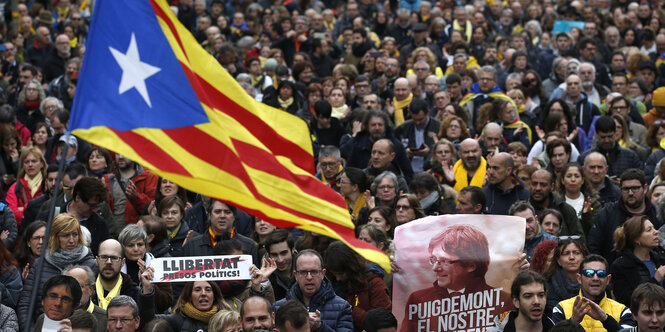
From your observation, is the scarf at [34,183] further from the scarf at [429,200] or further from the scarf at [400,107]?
the scarf at [400,107]

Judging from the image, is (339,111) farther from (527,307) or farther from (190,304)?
(527,307)

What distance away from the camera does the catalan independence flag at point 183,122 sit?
6.39 metres

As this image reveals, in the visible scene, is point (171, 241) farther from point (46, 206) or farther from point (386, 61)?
point (386, 61)

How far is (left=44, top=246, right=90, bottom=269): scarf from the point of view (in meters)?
9.98

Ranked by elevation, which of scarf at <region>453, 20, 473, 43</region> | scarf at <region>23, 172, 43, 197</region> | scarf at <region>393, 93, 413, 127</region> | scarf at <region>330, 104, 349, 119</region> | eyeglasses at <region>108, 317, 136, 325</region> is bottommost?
eyeglasses at <region>108, 317, 136, 325</region>

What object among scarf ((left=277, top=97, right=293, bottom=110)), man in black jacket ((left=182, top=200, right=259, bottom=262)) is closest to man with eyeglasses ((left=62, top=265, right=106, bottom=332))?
man in black jacket ((left=182, top=200, right=259, bottom=262))

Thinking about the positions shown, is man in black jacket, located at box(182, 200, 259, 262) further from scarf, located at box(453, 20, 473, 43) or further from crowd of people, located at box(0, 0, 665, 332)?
scarf, located at box(453, 20, 473, 43)

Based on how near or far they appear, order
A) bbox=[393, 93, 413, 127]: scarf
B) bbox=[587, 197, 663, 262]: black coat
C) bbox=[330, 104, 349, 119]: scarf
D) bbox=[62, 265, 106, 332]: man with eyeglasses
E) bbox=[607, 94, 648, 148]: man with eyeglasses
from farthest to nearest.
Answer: bbox=[393, 93, 413, 127]: scarf → bbox=[330, 104, 349, 119]: scarf → bbox=[607, 94, 648, 148]: man with eyeglasses → bbox=[587, 197, 663, 262]: black coat → bbox=[62, 265, 106, 332]: man with eyeglasses

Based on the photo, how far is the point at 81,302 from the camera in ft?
29.5

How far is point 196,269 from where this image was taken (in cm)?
852

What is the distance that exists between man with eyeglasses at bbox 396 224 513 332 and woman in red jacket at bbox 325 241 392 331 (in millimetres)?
588

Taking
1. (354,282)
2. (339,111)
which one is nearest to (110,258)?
(354,282)

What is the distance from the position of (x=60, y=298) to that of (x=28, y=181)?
16.2ft

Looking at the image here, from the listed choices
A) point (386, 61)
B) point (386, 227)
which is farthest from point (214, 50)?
point (386, 227)
